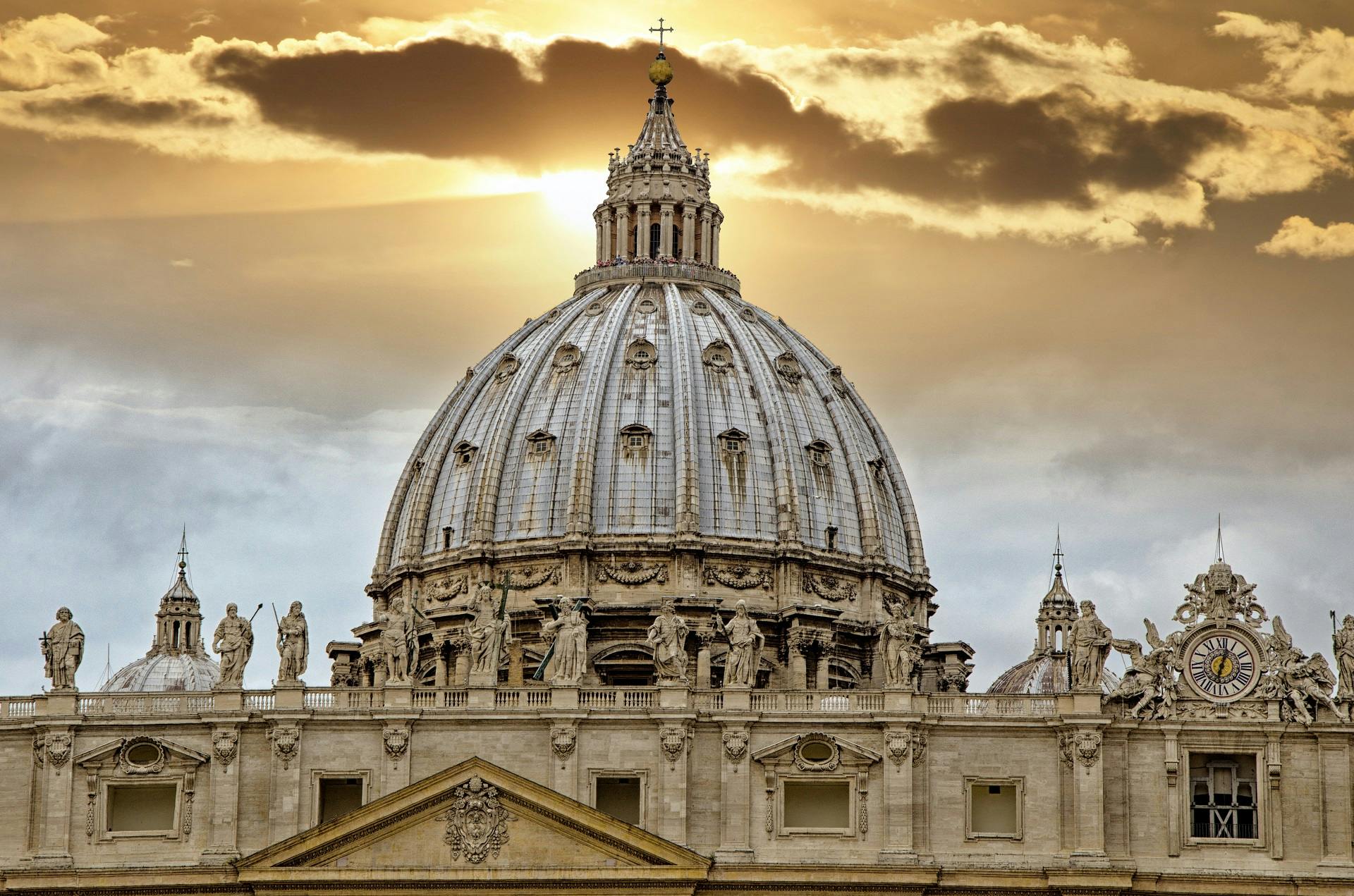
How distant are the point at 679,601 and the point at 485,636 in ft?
93.0

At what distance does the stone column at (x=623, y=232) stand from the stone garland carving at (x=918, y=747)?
53.9 metres

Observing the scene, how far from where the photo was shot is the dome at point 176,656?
179m

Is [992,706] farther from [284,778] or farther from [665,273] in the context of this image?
[665,273]

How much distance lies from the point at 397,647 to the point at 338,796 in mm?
5814

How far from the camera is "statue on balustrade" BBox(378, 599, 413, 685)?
111 meters

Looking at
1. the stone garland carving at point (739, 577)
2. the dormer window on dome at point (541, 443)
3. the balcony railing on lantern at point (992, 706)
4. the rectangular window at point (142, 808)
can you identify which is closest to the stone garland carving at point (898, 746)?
the balcony railing on lantern at point (992, 706)

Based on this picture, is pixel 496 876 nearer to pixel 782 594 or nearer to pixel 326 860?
pixel 326 860

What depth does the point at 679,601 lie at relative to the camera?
458ft

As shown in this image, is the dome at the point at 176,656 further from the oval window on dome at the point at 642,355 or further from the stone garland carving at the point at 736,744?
the stone garland carving at the point at 736,744

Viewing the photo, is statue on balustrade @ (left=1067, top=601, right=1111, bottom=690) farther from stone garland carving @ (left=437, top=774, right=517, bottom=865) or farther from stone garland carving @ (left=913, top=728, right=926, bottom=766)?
stone garland carving @ (left=437, top=774, right=517, bottom=865)

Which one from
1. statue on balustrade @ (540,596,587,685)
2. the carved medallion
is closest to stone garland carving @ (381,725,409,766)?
the carved medallion

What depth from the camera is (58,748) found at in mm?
108188

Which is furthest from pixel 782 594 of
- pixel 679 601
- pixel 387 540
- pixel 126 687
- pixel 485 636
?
pixel 126 687

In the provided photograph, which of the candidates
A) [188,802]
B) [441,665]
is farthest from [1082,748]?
[441,665]
